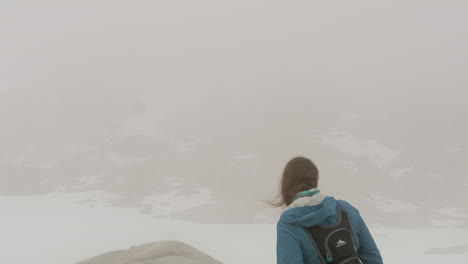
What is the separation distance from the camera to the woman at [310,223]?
2.33 meters

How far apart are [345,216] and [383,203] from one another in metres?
38.4

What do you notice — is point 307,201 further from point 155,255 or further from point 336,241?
point 155,255

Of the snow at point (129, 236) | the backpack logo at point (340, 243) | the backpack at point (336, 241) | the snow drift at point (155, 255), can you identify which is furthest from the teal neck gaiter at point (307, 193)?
the snow at point (129, 236)

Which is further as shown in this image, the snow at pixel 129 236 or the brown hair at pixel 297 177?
the snow at pixel 129 236

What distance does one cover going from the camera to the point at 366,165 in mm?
47656

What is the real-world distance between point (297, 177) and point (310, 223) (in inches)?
9.6

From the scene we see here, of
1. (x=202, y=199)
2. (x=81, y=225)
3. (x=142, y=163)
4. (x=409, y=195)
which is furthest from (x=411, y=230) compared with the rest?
(x=142, y=163)

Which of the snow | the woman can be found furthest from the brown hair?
the snow

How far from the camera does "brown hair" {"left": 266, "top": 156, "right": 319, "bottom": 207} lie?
242cm

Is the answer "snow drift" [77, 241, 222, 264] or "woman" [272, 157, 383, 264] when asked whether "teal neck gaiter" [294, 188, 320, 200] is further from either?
"snow drift" [77, 241, 222, 264]

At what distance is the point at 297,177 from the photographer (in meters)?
2.42

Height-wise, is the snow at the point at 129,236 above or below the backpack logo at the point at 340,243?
above

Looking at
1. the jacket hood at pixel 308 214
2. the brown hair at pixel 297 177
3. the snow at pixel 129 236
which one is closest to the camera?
the jacket hood at pixel 308 214

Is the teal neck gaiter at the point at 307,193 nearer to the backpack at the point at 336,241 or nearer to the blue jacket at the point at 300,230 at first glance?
the blue jacket at the point at 300,230
